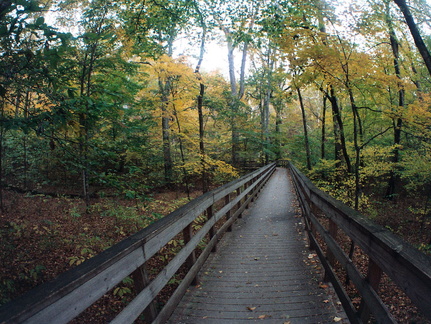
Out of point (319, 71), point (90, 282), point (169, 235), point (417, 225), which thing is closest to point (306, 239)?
point (169, 235)

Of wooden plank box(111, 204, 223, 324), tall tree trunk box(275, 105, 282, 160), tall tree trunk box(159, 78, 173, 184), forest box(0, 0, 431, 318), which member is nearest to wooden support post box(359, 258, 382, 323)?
wooden plank box(111, 204, 223, 324)

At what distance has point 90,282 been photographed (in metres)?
1.33

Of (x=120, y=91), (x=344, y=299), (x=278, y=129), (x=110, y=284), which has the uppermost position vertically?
(x=278, y=129)

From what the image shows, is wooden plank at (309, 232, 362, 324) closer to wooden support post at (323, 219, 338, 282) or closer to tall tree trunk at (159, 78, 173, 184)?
wooden support post at (323, 219, 338, 282)

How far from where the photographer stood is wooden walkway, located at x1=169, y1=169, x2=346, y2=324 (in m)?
2.54

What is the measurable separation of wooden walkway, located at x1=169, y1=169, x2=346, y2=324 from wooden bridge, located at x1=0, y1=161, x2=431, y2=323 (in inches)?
0.4

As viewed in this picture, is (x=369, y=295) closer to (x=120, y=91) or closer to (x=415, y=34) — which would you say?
(x=120, y=91)

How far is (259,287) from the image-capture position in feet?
10.4

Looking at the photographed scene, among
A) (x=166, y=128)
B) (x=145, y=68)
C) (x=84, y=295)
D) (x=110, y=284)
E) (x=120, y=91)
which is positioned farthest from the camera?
(x=166, y=128)

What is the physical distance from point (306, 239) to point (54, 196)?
12022mm

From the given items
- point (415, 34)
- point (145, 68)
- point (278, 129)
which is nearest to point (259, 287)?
point (415, 34)

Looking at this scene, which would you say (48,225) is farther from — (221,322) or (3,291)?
(221,322)

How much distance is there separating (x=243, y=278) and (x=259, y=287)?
320 millimetres

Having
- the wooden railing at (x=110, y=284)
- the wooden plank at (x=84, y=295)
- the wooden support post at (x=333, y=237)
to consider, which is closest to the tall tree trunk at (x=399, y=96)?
the wooden support post at (x=333, y=237)
